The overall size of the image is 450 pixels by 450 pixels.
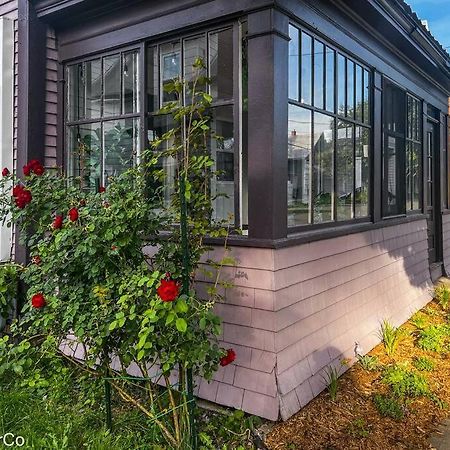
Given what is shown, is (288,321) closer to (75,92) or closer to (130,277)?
(130,277)

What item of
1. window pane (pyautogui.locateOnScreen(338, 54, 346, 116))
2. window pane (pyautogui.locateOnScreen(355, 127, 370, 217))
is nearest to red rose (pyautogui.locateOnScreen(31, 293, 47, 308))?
window pane (pyautogui.locateOnScreen(338, 54, 346, 116))

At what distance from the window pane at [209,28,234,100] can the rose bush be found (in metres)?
0.43

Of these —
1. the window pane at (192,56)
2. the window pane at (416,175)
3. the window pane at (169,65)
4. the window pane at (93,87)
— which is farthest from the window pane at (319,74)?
the window pane at (416,175)

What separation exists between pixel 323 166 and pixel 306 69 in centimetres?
85

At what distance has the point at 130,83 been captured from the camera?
423 cm

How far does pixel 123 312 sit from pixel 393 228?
13.4 feet

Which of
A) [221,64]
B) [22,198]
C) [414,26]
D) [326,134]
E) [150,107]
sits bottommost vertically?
[22,198]

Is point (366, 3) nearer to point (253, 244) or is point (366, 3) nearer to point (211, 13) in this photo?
point (211, 13)

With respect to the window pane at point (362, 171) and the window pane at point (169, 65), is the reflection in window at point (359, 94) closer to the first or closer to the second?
the window pane at point (362, 171)

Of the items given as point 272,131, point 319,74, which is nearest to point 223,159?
point 272,131

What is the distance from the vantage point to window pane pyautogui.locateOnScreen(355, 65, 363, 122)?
466 cm

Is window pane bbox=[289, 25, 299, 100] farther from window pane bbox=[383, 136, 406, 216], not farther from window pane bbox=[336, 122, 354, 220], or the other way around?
window pane bbox=[383, 136, 406, 216]

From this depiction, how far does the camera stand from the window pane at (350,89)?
4.47m

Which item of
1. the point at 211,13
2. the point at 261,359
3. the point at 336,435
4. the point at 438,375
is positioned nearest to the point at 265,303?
the point at 261,359
